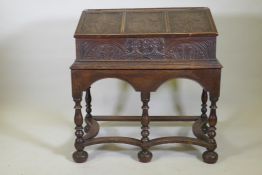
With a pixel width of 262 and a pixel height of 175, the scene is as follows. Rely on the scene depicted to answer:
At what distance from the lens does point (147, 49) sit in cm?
250

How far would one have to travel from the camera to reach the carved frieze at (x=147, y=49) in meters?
2.48

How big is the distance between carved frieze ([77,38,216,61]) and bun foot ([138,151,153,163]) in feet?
1.88

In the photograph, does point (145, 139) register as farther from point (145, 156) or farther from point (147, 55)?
point (147, 55)

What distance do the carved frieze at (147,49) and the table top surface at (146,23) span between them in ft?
0.13

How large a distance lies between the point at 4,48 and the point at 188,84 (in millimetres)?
1429

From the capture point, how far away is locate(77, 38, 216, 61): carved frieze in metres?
2.48

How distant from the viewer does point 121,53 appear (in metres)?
2.51

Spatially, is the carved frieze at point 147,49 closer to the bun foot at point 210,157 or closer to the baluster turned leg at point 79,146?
the baluster turned leg at point 79,146

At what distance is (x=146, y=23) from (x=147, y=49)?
0.69 feet

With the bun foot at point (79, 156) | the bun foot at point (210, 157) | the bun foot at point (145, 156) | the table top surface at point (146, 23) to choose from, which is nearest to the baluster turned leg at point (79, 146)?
the bun foot at point (79, 156)

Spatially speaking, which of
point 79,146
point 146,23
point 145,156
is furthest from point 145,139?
point 146,23

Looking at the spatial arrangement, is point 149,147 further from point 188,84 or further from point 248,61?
point 248,61

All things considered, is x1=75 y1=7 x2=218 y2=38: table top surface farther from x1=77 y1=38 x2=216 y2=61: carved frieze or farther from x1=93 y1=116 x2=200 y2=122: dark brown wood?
x1=93 y1=116 x2=200 y2=122: dark brown wood

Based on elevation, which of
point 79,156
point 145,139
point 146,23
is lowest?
point 79,156
